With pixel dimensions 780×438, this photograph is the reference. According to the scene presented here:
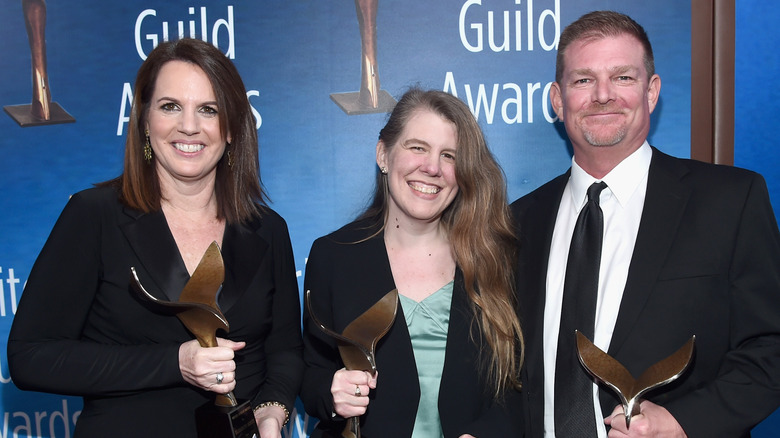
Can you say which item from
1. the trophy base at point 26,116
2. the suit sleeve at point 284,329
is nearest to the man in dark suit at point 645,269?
the suit sleeve at point 284,329

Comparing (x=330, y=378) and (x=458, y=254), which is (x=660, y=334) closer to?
(x=458, y=254)

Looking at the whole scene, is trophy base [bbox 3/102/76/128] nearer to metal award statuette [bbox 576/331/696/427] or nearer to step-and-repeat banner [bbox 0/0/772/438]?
step-and-repeat banner [bbox 0/0/772/438]

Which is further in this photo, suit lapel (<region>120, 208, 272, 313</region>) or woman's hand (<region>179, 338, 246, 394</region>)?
suit lapel (<region>120, 208, 272, 313</region>)

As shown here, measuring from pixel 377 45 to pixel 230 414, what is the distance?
5.91ft

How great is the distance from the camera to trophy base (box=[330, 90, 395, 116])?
2.87 m

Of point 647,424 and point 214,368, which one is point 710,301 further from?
point 214,368

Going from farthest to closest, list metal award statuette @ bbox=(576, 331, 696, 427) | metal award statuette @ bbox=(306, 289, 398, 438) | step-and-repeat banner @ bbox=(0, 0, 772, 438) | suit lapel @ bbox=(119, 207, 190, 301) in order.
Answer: step-and-repeat banner @ bbox=(0, 0, 772, 438) < suit lapel @ bbox=(119, 207, 190, 301) < metal award statuette @ bbox=(306, 289, 398, 438) < metal award statuette @ bbox=(576, 331, 696, 427)

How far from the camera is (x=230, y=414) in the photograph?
5.21 ft

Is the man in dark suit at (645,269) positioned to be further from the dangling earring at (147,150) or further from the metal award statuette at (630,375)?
the dangling earring at (147,150)

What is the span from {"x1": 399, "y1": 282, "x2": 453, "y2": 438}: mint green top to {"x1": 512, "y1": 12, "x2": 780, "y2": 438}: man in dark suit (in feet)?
0.82

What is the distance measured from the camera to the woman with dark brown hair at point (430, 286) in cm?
189

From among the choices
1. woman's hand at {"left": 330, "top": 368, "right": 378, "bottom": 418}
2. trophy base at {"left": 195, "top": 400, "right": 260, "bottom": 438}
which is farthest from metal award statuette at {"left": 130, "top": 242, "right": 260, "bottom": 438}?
woman's hand at {"left": 330, "top": 368, "right": 378, "bottom": 418}

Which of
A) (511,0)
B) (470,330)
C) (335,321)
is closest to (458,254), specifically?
(470,330)

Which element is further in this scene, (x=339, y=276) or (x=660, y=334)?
(x=339, y=276)
